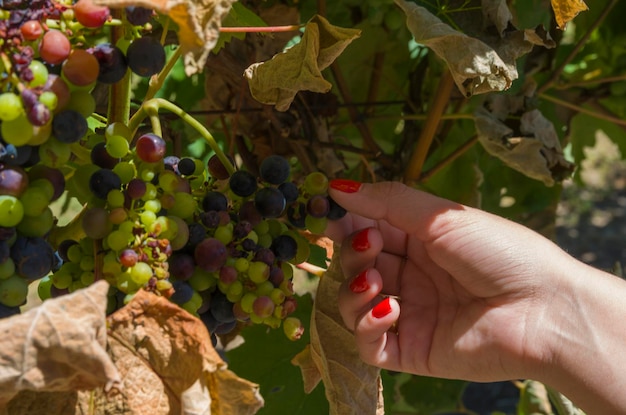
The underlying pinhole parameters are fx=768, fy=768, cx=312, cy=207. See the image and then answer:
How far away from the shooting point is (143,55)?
2.72 feet

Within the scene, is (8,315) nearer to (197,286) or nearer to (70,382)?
(70,382)

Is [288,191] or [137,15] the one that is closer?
[137,15]

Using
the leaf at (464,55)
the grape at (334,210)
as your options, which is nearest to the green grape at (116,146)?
the grape at (334,210)

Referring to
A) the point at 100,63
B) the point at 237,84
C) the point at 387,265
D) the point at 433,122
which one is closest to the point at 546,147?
the point at 433,122

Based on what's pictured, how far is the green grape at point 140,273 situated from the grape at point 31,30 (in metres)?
0.26

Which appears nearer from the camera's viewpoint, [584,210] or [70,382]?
[70,382]

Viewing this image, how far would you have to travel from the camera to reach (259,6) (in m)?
1.62

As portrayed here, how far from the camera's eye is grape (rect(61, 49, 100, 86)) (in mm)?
765

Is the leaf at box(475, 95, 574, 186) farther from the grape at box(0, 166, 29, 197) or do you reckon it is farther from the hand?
the grape at box(0, 166, 29, 197)

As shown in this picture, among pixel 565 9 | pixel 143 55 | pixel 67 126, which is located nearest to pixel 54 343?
pixel 67 126

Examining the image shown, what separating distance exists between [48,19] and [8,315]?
31 centimetres

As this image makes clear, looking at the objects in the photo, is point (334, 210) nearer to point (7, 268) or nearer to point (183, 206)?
point (183, 206)

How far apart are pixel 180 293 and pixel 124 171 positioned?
6.1 inches

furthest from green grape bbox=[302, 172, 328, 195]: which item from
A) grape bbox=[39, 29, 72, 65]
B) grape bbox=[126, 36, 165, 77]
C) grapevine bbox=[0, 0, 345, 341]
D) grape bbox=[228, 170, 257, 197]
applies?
grape bbox=[39, 29, 72, 65]
